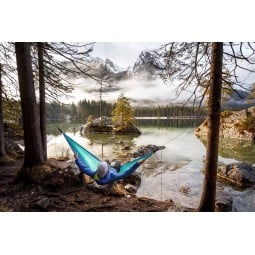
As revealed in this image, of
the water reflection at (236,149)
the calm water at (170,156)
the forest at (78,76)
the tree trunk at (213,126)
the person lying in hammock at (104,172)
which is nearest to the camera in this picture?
the tree trunk at (213,126)

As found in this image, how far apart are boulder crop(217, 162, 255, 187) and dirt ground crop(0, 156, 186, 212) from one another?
1257 millimetres

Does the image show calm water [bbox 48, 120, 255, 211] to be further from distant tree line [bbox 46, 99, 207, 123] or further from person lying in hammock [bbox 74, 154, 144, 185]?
person lying in hammock [bbox 74, 154, 144, 185]

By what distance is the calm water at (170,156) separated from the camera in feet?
7.92

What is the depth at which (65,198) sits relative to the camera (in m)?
1.90

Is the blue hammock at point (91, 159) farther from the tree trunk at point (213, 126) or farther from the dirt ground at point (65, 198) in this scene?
the tree trunk at point (213, 126)

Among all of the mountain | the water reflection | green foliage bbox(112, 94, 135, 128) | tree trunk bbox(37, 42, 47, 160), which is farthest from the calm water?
the mountain

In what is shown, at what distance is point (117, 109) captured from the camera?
2477 millimetres

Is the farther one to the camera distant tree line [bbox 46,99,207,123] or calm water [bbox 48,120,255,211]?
calm water [bbox 48,120,255,211]

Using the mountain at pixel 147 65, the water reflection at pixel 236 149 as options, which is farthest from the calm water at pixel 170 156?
the mountain at pixel 147 65

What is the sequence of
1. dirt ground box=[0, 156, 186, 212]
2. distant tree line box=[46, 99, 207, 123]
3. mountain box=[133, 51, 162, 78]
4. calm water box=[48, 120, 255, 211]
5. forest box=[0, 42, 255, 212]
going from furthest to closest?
calm water box=[48, 120, 255, 211] < distant tree line box=[46, 99, 207, 123] < mountain box=[133, 51, 162, 78] < dirt ground box=[0, 156, 186, 212] < forest box=[0, 42, 255, 212]

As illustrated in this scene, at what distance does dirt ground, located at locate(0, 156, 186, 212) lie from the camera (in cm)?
179

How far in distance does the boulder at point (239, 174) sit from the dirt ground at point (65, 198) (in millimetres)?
1257

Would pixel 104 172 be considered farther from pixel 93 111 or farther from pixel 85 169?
pixel 93 111
